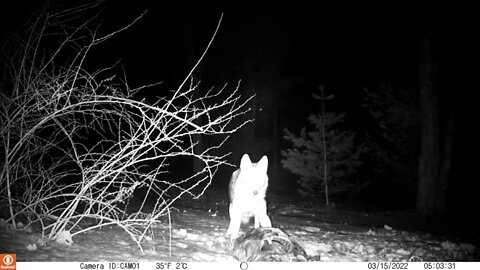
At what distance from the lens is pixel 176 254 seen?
606 centimetres

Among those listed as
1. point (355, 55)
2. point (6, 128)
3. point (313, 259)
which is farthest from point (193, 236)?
point (355, 55)

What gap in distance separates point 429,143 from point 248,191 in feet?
28.2

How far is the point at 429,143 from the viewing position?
523 inches

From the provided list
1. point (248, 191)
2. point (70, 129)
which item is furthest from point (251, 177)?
point (70, 129)

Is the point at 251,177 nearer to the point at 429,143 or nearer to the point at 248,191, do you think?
the point at 248,191

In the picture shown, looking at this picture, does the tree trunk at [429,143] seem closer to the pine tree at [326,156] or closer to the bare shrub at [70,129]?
the pine tree at [326,156]

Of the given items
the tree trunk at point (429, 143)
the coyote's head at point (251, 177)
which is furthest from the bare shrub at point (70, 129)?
the tree trunk at point (429, 143)

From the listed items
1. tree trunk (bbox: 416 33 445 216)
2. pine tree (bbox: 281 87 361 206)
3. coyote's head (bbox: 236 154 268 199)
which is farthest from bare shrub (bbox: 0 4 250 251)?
pine tree (bbox: 281 87 361 206)

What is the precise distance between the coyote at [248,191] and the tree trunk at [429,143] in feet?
26.4

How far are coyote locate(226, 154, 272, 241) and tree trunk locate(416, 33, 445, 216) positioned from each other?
804 cm

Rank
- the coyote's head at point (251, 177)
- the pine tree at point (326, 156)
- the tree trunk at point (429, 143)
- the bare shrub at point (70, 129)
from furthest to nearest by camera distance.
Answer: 1. the pine tree at point (326, 156)
2. the tree trunk at point (429, 143)
3. the coyote's head at point (251, 177)
4. the bare shrub at point (70, 129)

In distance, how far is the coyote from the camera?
22.0 ft

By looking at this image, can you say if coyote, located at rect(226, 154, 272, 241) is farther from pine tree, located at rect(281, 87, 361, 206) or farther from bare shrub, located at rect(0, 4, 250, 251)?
pine tree, located at rect(281, 87, 361, 206)

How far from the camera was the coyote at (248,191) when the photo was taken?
670 cm
